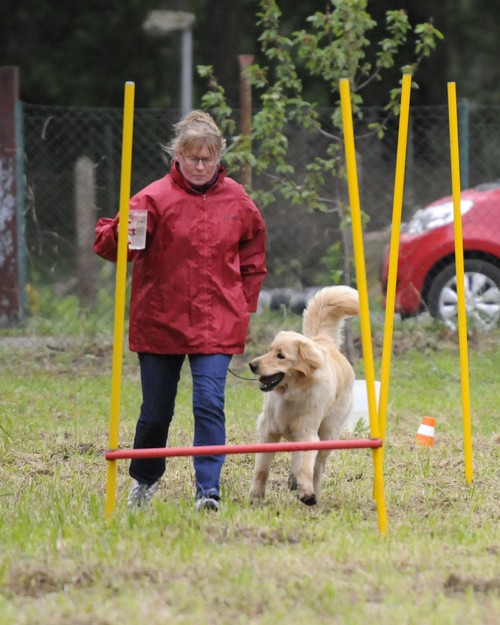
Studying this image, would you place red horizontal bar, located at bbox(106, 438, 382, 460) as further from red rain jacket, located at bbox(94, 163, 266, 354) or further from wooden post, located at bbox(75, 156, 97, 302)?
wooden post, located at bbox(75, 156, 97, 302)

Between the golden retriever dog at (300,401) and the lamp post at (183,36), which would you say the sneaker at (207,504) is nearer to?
the golden retriever dog at (300,401)

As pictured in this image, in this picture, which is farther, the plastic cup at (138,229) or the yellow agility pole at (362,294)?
the plastic cup at (138,229)

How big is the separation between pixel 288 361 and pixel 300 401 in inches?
8.3

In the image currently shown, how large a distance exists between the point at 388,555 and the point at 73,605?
3.78 feet

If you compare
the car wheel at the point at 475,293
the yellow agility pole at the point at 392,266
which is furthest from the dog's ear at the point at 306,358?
A: the car wheel at the point at 475,293

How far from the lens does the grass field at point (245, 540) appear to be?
3703 mm

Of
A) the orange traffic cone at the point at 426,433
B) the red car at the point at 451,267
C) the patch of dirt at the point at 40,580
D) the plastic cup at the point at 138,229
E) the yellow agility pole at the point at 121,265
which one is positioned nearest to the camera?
the patch of dirt at the point at 40,580

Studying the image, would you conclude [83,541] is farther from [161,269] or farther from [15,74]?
[15,74]

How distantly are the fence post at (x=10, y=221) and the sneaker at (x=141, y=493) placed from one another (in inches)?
219

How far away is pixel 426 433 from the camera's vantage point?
7.05 meters

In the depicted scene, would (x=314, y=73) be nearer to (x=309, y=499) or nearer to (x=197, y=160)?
(x=197, y=160)

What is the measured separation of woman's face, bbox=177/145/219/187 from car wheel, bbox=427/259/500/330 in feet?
18.7

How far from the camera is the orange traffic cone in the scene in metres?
7.02

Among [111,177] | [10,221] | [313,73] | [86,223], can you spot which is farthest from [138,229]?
[111,177]
